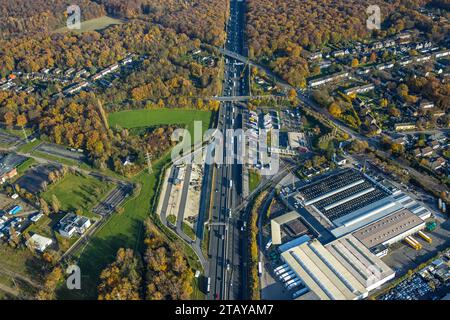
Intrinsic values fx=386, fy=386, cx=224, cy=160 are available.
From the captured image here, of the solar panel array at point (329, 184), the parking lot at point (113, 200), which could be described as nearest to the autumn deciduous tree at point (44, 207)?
the parking lot at point (113, 200)

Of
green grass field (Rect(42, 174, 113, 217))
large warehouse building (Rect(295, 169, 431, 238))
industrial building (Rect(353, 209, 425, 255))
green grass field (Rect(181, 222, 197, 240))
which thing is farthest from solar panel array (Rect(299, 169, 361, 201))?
green grass field (Rect(42, 174, 113, 217))

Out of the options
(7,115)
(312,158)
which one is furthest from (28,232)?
(312,158)

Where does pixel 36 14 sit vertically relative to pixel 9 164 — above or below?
above

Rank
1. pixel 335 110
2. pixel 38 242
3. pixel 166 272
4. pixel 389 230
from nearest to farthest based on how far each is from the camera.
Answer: pixel 166 272, pixel 389 230, pixel 38 242, pixel 335 110

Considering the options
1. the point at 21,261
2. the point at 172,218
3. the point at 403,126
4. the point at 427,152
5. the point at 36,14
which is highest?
the point at 36,14

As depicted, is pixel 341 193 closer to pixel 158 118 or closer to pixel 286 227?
pixel 286 227

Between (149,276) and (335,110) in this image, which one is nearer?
(149,276)

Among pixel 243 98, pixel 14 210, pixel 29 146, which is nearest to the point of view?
pixel 14 210

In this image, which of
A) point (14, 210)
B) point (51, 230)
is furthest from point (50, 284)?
point (14, 210)
